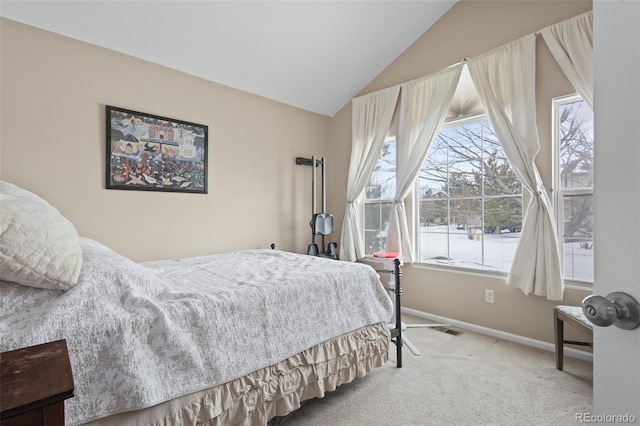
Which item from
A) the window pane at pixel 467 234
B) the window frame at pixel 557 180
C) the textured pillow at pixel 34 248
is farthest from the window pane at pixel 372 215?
the textured pillow at pixel 34 248

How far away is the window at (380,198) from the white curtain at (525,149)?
48.2 inches

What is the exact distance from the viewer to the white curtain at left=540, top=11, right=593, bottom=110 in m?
2.26

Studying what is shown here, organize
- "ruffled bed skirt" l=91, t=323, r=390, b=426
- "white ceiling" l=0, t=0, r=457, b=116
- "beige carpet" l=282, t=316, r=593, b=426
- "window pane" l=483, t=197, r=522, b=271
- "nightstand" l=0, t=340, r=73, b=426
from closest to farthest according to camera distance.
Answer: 1. "nightstand" l=0, t=340, r=73, b=426
2. "ruffled bed skirt" l=91, t=323, r=390, b=426
3. "beige carpet" l=282, t=316, r=593, b=426
4. "white ceiling" l=0, t=0, r=457, b=116
5. "window pane" l=483, t=197, r=522, b=271

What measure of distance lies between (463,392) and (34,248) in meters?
2.37

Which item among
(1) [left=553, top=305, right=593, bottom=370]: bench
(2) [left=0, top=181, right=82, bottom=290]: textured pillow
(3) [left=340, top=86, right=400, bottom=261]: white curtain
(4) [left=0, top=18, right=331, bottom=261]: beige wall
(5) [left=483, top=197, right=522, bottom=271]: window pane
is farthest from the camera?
(3) [left=340, top=86, right=400, bottom=261]: white curtain

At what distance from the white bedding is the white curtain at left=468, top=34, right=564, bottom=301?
5.19ft

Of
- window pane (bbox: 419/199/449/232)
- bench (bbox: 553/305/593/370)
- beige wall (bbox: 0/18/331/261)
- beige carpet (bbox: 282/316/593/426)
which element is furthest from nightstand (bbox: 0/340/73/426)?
window pane (bbox: 419/199/449/232)

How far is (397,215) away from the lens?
11.3ft

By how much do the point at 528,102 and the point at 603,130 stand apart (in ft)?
7.99

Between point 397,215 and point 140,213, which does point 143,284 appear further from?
point 397,215

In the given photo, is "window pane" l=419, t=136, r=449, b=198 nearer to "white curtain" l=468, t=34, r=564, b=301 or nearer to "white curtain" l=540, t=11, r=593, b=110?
"white curtain" l=468, t=34, r=564, b=301

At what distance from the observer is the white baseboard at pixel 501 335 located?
2383 millimetres

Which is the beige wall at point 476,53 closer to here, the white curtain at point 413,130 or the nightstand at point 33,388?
the white curtain at point 413,130

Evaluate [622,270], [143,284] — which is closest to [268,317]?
[143,284]
